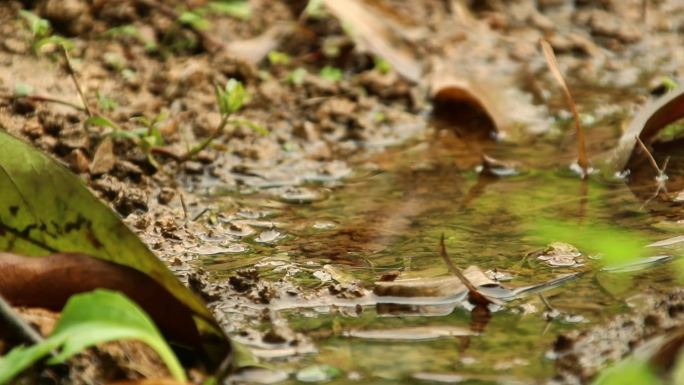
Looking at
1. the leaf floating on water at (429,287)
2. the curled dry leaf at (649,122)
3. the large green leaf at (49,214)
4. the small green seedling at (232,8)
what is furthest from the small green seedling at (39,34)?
the curled dry leaf at (649,122)

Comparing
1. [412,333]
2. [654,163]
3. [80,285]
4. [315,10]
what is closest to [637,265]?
[412,333]

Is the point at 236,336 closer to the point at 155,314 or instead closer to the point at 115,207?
the point at 155,314

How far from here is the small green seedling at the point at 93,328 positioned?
4.26 ft

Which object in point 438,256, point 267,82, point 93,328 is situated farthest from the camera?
point 267,82

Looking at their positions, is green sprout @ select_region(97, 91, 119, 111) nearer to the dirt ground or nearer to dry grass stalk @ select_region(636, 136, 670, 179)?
the dirt ground

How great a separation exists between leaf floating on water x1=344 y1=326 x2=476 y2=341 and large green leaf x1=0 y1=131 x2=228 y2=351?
41cm

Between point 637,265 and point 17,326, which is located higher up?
point 17,326

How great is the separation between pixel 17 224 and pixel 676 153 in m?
1.85

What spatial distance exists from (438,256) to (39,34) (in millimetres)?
1441

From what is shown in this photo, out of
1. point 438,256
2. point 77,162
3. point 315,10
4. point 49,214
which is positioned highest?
point 315,10

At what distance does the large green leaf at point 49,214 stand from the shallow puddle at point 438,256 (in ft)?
1.11

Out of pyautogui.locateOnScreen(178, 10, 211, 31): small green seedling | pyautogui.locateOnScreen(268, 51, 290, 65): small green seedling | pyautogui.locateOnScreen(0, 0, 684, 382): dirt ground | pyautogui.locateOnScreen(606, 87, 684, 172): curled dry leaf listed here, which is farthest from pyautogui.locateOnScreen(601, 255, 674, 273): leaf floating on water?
pyautogui.locateOnScreen(178, 10, 211, 31): small green seedling

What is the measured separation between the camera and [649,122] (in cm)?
265

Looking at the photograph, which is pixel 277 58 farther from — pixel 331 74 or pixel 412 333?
pixel 412 333
